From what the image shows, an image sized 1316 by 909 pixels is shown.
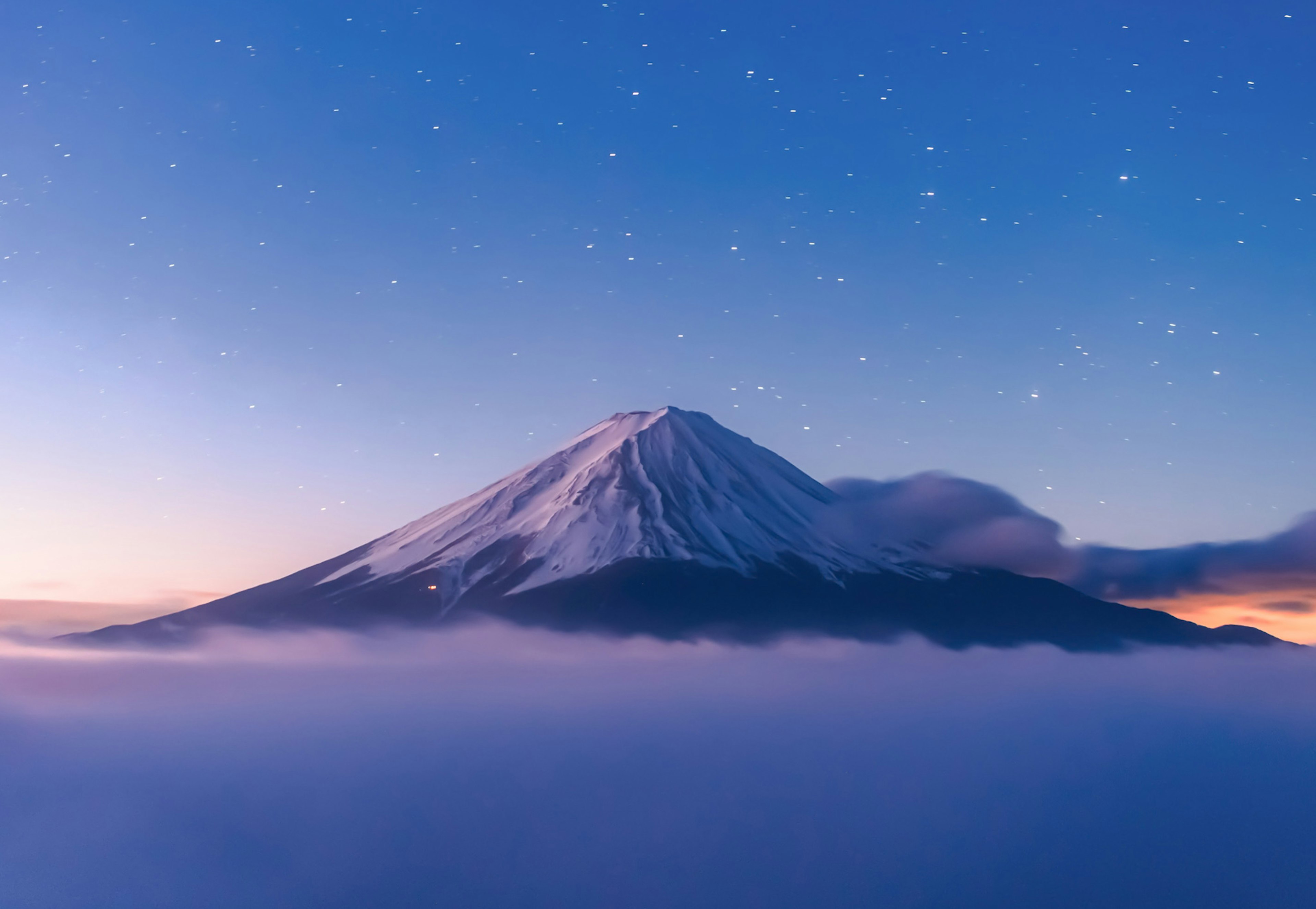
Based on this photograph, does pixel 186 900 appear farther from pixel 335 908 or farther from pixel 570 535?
pixel 570 535

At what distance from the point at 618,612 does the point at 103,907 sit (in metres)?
121

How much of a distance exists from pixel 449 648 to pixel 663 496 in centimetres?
5276

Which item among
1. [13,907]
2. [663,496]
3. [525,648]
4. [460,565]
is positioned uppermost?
[663,496]

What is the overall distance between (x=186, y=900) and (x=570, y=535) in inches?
4434

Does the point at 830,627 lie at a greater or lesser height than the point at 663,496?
lesser

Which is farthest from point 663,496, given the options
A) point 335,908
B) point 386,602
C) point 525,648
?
point 335,908

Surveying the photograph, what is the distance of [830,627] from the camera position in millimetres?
194375

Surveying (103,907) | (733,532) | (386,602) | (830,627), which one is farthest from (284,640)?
(830,627)

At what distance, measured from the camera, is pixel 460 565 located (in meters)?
A: 190

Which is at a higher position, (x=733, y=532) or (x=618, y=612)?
(x=733, y=532)

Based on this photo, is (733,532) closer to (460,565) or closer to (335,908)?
(460,565)

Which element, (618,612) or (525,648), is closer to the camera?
(618,612)

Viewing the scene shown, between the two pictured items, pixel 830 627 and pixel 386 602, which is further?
pixel 830 627

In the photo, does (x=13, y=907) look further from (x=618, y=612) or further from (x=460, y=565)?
(x=618, y=612)
